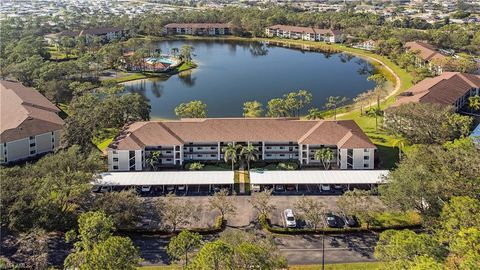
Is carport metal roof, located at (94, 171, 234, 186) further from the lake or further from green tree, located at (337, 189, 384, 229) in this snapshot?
the lake

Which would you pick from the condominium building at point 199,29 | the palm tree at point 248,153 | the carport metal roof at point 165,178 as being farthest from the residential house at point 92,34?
the palm tree at point 248,153

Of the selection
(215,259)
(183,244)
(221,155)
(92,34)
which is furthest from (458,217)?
(92,34)

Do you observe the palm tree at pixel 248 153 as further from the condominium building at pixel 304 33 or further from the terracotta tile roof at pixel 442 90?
the condominium building at pixel 304 33

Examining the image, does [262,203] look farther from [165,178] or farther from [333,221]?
[165,178]

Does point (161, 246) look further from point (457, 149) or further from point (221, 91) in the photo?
point (221, 91)

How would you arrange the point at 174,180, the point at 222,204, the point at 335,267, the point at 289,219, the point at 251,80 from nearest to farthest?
the point at 335,267, the point at 289,219, the point at 222,204, the point at 174,180, the point at 251,80
